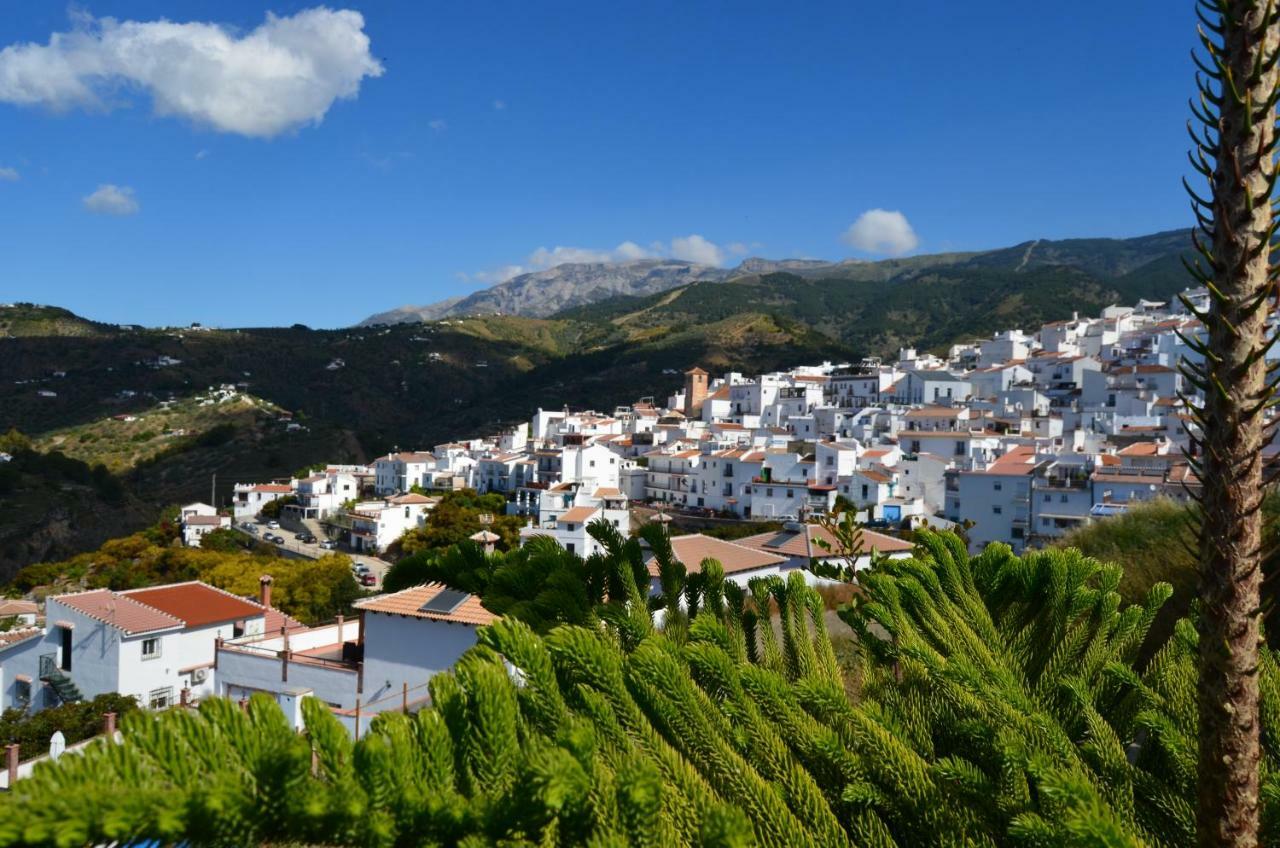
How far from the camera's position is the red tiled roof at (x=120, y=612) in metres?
22.9

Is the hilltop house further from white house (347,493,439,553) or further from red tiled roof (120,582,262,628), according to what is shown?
white house (347,493,439,553)

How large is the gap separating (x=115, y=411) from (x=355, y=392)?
32.5 m

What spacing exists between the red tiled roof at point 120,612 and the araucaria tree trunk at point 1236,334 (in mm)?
26167

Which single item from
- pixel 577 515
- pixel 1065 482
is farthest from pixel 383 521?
pixel 1065 482

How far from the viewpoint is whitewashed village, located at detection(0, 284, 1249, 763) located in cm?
1659

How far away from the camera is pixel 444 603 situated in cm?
1520

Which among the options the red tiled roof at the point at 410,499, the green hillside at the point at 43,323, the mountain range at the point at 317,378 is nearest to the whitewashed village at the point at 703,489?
the red tiled roof at the point at 410,499

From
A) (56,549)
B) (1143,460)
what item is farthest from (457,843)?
(56,549)

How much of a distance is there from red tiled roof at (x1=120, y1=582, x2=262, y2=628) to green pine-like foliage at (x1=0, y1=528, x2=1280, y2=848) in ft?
79.3

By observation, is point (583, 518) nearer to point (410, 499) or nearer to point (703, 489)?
point (703, 489)

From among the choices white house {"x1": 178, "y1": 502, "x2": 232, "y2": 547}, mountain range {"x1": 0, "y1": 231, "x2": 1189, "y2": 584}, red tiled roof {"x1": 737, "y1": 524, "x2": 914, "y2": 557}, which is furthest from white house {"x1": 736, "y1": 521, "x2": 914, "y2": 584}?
mountain range {"x1": 0, "y1": 231, "x2": 1189, "y2": 584}

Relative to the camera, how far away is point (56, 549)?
176ft

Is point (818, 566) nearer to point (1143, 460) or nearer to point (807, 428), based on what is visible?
point (1143, 460)

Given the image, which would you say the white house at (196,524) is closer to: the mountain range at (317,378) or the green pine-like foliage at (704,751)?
the mountain range at (317,378)
